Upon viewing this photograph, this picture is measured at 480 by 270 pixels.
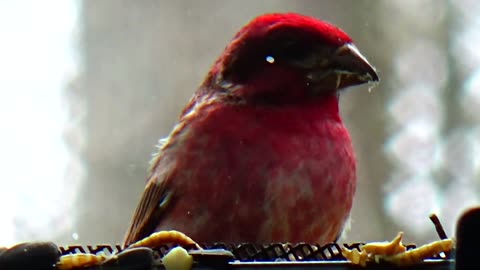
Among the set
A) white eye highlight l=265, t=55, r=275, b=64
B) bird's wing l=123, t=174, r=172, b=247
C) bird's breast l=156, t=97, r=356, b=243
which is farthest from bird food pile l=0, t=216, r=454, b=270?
white eye highlight l=265, t=55, r=275, b=64

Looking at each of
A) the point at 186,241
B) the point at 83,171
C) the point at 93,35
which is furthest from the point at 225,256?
the point at 93,35

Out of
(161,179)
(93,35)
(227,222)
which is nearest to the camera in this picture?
(227,222)

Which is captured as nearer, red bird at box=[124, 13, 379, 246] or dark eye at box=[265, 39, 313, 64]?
red bird at box=[124, 13, 379, 246]

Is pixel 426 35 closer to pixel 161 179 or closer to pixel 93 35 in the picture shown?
pixel 93 35

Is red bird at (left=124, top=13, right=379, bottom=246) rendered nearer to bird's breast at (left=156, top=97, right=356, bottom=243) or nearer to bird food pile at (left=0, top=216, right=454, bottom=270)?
bird's breast at (left=156, top=97, right=356, bottom=243)

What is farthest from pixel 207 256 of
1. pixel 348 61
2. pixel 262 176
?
pixel 348 61

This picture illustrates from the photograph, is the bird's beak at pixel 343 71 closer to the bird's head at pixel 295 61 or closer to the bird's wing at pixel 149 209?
the bird's head at pixel 295 61
